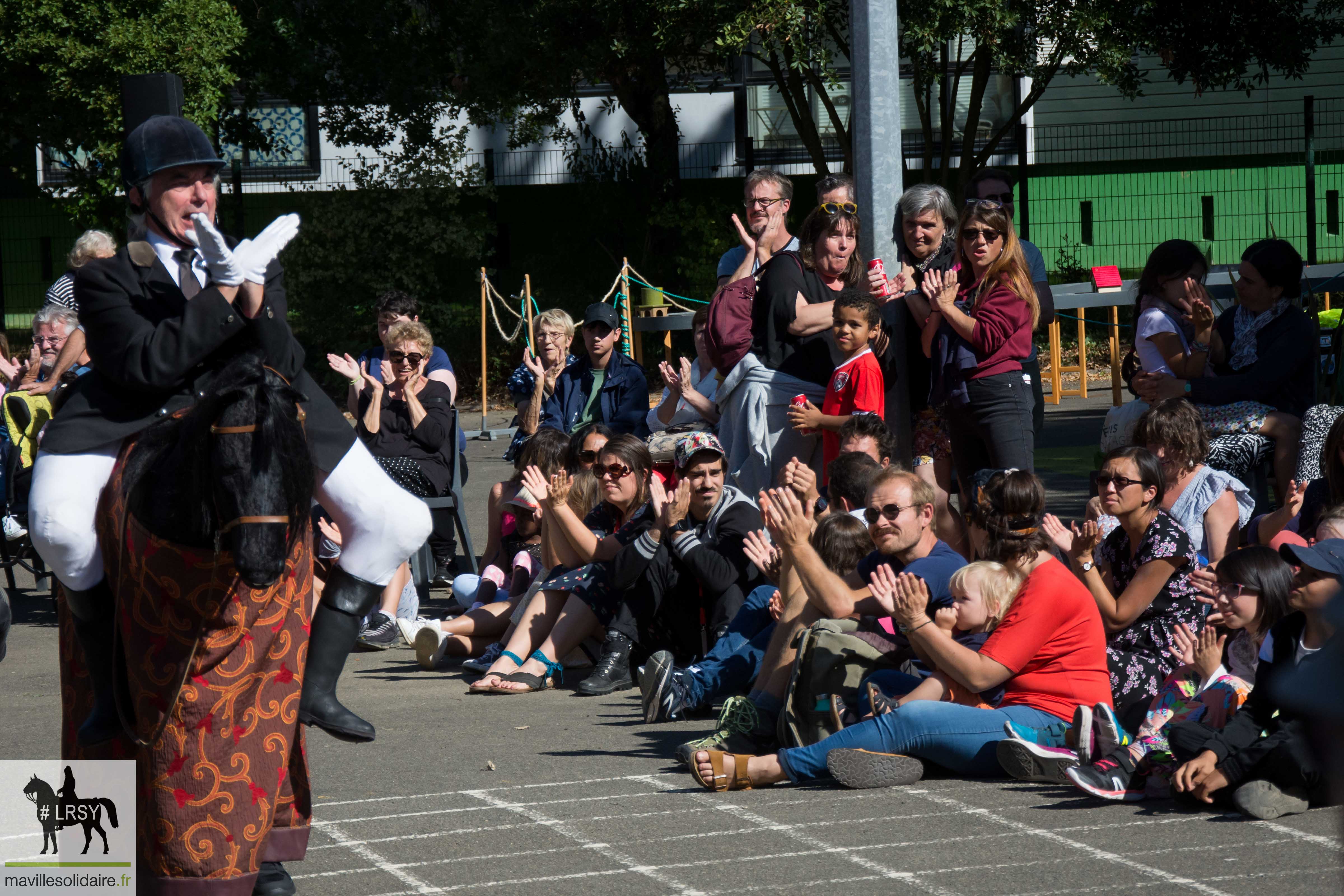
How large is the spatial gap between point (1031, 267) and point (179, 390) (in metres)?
4.92

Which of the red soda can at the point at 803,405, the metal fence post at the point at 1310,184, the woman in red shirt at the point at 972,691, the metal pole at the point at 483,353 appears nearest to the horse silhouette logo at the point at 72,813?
the woman in red shirt at the point at 972,691

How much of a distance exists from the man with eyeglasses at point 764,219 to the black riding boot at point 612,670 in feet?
6.89

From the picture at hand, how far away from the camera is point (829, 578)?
20.9 ft

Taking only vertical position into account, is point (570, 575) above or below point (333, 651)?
below

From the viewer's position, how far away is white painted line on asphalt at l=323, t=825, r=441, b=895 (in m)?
4.78

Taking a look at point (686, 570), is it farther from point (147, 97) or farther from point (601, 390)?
point (147, 97)

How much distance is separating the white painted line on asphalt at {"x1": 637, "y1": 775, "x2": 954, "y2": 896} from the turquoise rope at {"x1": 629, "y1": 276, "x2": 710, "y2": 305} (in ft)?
37.8

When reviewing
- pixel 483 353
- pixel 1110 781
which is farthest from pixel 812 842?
pixel 483 353

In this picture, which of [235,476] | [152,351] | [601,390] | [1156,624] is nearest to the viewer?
[235,476]

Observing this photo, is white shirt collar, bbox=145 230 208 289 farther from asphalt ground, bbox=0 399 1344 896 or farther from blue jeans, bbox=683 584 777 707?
blue jeans, bbox=683 584 777 707

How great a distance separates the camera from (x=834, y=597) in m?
6.35

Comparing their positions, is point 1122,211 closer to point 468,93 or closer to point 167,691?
point 468,93

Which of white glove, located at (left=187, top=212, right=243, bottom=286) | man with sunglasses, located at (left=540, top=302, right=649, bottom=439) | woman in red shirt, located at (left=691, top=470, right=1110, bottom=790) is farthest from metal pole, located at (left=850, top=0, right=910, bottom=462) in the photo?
white glove, located at (left=187, top=212, right=243, bottom=286)

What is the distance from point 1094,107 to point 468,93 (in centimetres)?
976
